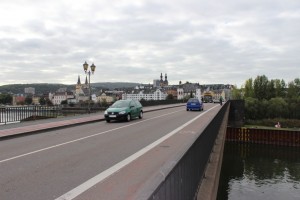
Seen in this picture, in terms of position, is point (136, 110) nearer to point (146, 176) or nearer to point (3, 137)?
point (3, 137)

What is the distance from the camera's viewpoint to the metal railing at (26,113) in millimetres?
22297

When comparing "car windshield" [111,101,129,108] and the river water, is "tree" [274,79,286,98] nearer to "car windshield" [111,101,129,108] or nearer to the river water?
the river water

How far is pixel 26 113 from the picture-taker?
2520 cm

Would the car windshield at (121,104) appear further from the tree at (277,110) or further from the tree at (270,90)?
the tree at (270,90)

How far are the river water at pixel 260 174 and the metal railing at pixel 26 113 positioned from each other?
45.9ft

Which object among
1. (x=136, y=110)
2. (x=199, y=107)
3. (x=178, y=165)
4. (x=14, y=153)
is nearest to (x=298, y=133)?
(x=199, y=107)

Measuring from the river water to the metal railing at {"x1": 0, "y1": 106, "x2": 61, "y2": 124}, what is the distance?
45.9 feet

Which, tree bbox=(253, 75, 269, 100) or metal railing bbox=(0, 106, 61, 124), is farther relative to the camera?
tree bbox=(253, 75, 269, 100)

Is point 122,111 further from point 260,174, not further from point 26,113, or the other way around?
point 260,174

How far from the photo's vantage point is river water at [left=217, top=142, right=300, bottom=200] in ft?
82.5

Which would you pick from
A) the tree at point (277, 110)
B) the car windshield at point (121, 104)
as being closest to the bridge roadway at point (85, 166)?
the car windshield at point (121, 104)

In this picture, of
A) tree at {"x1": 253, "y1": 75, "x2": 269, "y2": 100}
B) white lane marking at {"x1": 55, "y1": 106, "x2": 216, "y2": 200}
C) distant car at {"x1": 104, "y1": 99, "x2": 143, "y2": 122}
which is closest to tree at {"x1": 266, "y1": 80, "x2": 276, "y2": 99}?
tree at {"x1": 253, "y1": 75, "x2": 269, "y2": 100}

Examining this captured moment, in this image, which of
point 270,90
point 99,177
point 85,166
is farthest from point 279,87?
point 99,177

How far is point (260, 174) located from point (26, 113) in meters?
20.7
